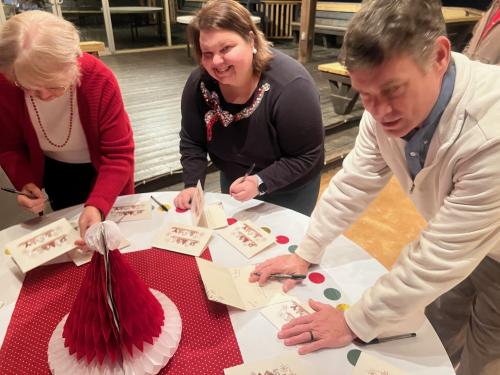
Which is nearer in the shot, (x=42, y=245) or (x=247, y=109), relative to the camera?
(x=42, y=245)

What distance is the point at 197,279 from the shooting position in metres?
1.08

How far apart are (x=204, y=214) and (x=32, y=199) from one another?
1.98 feet

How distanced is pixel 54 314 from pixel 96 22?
6.54 metres

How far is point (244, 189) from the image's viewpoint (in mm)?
1386

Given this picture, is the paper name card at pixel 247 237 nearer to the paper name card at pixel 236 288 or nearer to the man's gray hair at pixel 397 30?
the paper name card at pixel 236 288

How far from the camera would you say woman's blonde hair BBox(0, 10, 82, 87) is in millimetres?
1102

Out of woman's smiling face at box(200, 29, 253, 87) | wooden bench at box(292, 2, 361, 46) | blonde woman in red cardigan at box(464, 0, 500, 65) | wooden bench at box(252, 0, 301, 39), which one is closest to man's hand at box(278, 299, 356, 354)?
woman's smiling face at box(200, 29, 253, 87)

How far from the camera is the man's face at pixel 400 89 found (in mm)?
682

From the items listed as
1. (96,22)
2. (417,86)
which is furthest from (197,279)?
(96,22)

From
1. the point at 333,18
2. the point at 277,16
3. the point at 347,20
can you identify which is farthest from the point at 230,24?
the point at 277,16

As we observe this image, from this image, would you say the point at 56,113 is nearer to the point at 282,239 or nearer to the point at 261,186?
the point at 261,186

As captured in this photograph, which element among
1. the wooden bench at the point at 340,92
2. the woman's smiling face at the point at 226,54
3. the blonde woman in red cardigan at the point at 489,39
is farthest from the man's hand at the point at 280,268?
the wooden bench at the point at 340,92

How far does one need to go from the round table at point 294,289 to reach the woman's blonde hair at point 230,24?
55cm

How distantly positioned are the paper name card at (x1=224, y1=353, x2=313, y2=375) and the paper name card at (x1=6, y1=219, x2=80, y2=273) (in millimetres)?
626
